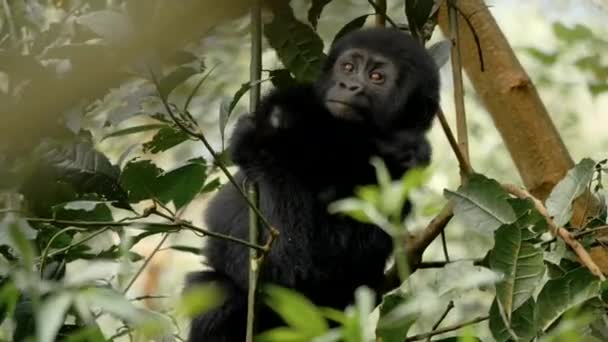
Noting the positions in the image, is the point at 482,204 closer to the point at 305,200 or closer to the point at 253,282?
the point at 253,282

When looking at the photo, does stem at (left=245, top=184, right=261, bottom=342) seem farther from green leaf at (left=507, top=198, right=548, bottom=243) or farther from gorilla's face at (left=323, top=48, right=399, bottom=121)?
gorilla's face at (left=323, top=48, right=399, bottom=121)

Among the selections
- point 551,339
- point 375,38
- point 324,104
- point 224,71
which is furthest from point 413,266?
point 224,71

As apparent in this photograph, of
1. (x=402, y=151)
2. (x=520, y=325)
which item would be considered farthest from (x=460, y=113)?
(x=520, y=325)

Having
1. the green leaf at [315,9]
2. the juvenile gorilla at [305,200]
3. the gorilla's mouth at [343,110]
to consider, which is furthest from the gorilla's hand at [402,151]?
the green leaf at [315,9]

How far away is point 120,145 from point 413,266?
367 centimetres

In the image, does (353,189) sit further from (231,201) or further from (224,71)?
(224,71)

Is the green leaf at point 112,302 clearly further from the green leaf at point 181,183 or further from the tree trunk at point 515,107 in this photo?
the tree trunk at point 515,107

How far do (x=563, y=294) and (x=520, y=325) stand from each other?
0.30 ft

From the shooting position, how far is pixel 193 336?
325 cm

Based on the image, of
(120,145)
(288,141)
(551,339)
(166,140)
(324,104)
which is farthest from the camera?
(120,145)

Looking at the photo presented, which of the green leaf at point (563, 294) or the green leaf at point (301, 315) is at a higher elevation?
the green leaf at point (301, 315)

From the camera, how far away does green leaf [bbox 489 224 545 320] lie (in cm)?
180

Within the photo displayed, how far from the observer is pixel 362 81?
3662mm

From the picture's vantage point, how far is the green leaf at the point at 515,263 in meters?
1.80
